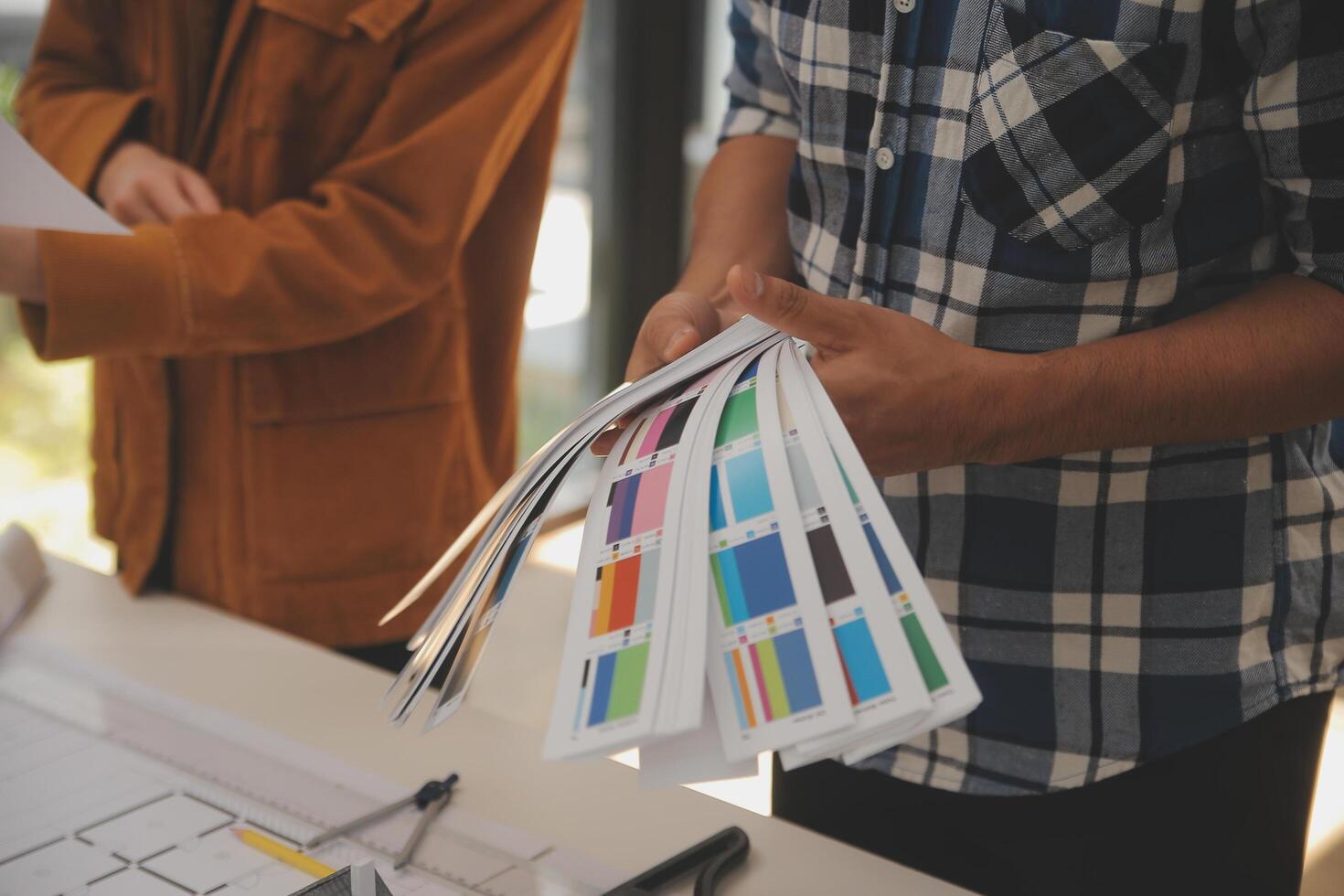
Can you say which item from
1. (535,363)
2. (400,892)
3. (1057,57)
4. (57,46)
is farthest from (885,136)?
(535,363)

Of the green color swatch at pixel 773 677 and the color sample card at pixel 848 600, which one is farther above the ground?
the color sample card at pixel 848 600

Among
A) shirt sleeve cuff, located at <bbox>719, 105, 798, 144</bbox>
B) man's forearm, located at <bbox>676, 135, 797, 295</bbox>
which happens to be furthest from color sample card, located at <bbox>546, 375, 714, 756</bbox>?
shirt sleeve cuff, located at <bbox>719, 105, 798, 144</bbox>

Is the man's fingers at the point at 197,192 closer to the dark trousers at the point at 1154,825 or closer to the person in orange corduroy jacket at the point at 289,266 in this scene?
the person in orange corduroy jacket at the point at 289,266

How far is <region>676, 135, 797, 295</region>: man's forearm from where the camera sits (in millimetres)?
1069

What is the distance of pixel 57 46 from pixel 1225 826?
142 cm

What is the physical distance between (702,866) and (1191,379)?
468mm

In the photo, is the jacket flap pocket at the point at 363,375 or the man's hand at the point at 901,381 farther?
the jacket flap pocket at the point at 363,375

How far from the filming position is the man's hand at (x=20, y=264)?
1.01 meters

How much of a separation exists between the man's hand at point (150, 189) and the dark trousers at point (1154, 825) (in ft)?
2.84

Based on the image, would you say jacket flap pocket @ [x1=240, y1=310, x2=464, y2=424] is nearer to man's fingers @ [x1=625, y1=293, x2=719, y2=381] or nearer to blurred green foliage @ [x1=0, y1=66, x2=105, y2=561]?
man's fingers @ [x1=625, y1=293, x2=719, y2=381]

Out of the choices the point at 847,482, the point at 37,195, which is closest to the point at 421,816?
the point at 847,482

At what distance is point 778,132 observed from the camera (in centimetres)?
112

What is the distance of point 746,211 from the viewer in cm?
109

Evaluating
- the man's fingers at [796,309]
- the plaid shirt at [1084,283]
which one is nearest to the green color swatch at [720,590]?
the man's fingers at [796,309]
